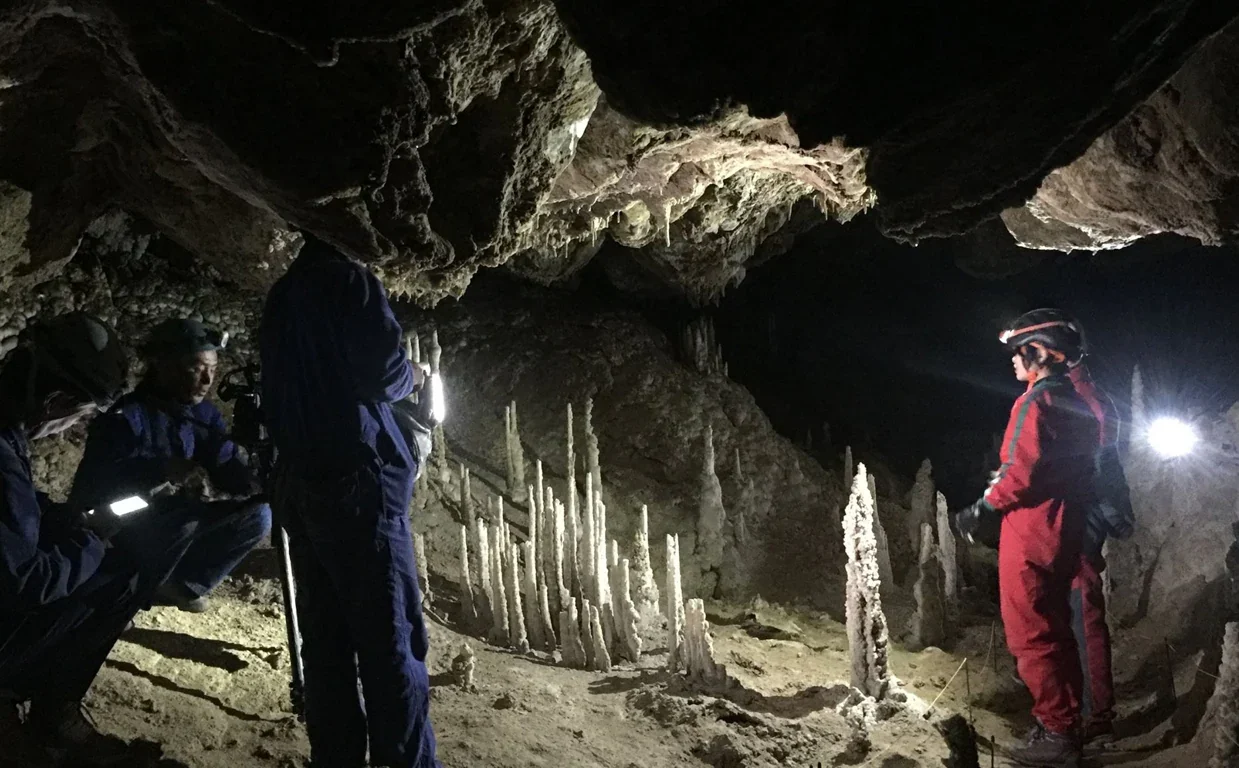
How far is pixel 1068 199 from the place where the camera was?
3455 mm

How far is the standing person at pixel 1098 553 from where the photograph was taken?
3.60m

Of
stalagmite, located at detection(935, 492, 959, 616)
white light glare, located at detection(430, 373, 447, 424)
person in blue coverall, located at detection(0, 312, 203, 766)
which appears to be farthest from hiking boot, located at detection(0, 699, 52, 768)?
stalagmite, located at detection(935, 492, 959, 616)

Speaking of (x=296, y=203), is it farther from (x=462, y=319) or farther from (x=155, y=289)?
(x=462, y=319)

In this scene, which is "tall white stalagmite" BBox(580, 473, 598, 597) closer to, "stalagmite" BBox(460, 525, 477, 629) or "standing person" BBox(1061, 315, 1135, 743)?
"stalagmite" BBox(460, 525, 477, 629)

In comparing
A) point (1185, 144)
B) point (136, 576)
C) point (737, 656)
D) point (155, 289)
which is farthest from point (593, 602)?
point (155, 289)

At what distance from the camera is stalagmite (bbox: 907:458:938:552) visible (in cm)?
704

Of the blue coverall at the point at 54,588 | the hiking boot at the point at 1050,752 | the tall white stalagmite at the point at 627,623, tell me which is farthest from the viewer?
the tall white stalagmite at the point at 627,623

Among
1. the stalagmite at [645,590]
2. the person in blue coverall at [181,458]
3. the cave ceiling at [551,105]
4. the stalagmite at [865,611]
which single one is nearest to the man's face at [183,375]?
the person in blue coverall at [181,458]

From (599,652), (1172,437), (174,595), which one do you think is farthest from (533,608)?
(1172,437)

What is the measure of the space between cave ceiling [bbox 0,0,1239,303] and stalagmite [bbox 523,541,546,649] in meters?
1.70

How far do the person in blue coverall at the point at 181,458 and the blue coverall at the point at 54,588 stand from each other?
13 centimetres

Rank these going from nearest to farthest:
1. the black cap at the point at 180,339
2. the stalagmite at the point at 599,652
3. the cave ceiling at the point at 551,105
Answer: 1. the cave ceiling at the point at 551,105
2. the black cap at the point at 180,339
3. the stalagmite at the point at 599,652

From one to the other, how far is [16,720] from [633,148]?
3.66 m

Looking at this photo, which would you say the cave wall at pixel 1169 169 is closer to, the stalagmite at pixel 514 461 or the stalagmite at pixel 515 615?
the stalagmite at pixel 515 615
